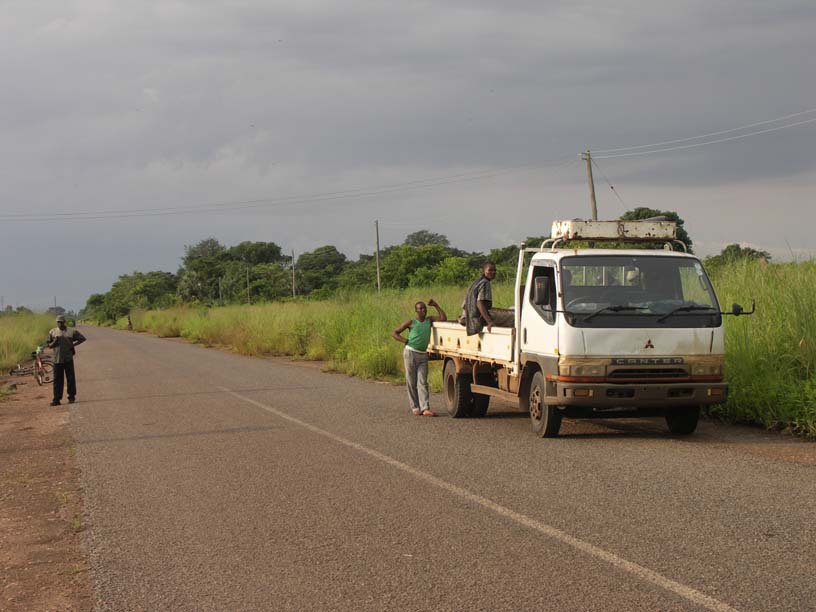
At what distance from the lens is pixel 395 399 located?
16.4 metres

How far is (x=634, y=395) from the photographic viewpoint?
10.3 metres

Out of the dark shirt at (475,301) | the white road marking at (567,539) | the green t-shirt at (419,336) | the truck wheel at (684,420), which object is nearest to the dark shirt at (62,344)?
the green t-shirt at (419,336)

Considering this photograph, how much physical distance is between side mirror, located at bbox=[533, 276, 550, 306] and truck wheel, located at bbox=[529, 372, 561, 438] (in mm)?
871

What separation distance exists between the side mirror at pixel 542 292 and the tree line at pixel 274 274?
36965mm

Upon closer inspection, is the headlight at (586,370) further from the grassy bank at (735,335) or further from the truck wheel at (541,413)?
the grassy bank at (735,335)

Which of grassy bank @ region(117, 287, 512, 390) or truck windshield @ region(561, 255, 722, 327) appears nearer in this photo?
truck windshield @ region(561, 255, 722, 327)

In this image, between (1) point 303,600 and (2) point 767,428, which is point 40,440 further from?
(2) point 767,428

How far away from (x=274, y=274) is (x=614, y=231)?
3076 inches

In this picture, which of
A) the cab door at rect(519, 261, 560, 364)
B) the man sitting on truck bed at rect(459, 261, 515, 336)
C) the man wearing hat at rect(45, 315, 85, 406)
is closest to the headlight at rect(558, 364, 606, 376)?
the cab door at rect(519, 261, 560, 364)

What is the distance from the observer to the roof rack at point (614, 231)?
38.7 feet

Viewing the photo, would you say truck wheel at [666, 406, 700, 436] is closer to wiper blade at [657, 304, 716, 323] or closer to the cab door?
wiper blade at [657, 304, 716, 323]

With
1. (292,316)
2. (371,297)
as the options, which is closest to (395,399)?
(371,297)

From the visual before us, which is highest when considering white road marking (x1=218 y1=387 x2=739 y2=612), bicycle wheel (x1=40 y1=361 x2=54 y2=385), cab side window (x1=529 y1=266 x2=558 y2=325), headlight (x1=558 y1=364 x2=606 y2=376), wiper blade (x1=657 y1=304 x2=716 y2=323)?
cab side window (x1=529 y1=266 x2=558 y2=325)

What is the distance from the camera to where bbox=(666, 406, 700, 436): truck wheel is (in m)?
11.1
